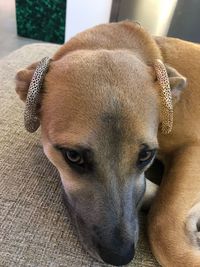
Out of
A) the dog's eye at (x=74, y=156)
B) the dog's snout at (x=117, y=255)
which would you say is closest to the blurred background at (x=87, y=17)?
the dog's eye at (x=74, y=156)

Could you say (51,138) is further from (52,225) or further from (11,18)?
(11,18)

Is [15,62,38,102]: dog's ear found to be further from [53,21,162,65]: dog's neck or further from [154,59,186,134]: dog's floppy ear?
[154,59,186,134]: dog's floppy ear

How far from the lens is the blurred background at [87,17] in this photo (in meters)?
3.52

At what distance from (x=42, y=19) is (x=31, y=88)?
2.99 m

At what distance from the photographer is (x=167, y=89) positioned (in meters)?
1.20

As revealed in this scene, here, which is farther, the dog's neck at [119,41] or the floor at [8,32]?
the floor at [8,32]

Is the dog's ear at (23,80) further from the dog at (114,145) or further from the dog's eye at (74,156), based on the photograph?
the dog's eye at (74,156)

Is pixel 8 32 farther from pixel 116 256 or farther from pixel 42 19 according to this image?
pixel 116 256

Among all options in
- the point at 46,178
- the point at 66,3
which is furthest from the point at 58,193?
the point at 66,3

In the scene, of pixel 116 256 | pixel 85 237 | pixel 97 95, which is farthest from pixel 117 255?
pixel 97 95

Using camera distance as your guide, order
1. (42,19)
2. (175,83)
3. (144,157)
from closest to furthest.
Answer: (144,157) < (175,83) < (42,19)

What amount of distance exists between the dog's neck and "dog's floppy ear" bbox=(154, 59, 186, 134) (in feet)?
0.36

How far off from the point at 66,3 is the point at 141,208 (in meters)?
2.93

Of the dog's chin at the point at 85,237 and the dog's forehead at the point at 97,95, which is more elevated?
the dog's forehead at the point at 97,95
